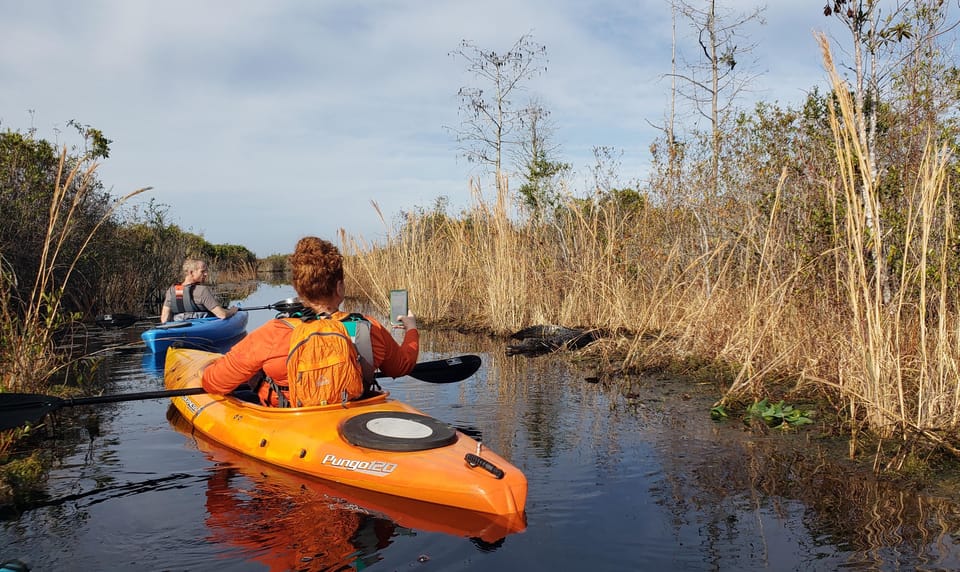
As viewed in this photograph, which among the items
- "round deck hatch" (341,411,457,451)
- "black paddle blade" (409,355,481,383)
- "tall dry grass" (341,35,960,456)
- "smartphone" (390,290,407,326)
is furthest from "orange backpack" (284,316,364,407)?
"tall dry grass" (341,35,960,456)

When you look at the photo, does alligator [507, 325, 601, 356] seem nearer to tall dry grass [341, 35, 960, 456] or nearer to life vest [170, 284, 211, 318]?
tall dry grass [341, 35, 960, 456]

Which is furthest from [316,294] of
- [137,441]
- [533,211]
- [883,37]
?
[533,211]

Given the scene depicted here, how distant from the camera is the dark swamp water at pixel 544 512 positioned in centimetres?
312

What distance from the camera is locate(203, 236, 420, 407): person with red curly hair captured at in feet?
13.4

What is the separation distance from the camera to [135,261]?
49.7 ft

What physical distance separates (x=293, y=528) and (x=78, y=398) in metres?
2.11

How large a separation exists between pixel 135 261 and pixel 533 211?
9.17 metres

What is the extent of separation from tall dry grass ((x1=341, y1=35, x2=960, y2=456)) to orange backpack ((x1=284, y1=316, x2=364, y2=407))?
2.76 metres

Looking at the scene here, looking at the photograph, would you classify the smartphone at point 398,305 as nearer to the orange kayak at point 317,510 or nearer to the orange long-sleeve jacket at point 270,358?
the orange long-sleeve jacket at point 270,358

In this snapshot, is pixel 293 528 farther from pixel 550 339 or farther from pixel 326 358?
pixel 550 339

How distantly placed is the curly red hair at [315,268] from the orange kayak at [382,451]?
67cm

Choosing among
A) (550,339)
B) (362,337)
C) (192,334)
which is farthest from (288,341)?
(550,339)

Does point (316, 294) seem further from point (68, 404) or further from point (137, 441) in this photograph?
point (137, 441)

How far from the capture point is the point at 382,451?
150 inches
